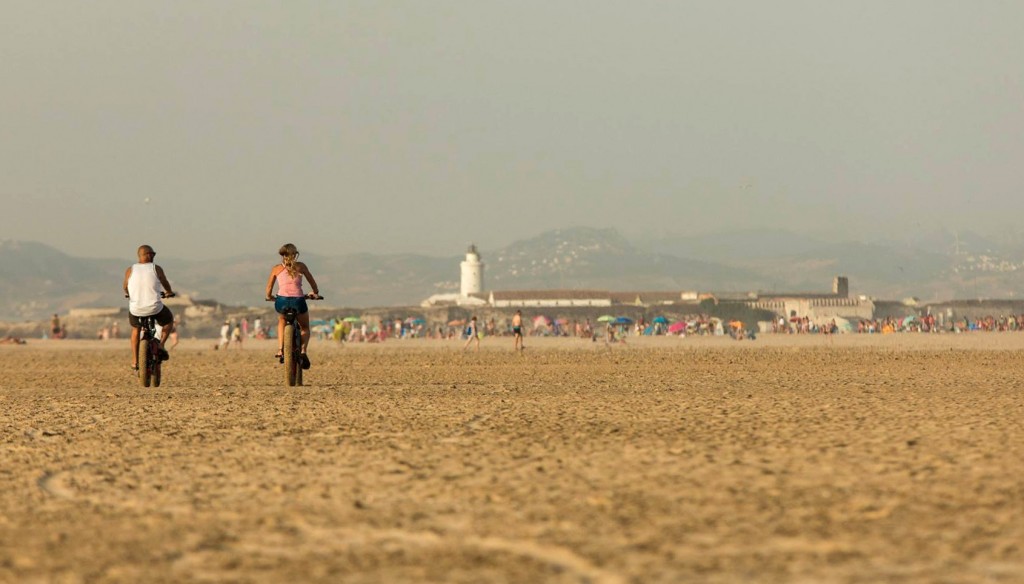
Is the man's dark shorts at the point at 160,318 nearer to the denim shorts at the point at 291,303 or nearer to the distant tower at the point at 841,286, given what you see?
the denim shorts at the point at 291,303

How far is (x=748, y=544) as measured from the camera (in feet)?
14.5

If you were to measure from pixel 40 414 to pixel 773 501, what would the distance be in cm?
716

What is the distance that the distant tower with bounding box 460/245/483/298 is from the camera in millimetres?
150625

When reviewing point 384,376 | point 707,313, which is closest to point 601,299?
point 707,313

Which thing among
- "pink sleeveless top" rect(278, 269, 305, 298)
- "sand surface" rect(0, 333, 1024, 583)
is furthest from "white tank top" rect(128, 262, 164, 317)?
"sand surface" rect(0, 333, 1024, 583)

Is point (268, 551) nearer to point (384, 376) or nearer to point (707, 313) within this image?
point (384, 376)

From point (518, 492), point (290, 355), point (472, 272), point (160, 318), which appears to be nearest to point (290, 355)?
point (290, 355)

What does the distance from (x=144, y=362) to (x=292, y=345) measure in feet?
5.85

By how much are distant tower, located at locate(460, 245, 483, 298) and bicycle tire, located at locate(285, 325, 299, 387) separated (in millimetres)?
135561

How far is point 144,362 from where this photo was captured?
1438 centimetres

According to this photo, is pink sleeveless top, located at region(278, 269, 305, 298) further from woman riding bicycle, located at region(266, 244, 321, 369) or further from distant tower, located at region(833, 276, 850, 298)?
distant tower, located at region(833, 276, 850, 298)

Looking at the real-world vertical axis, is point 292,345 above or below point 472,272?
below

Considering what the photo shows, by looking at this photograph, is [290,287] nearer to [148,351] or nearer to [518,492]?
[148,351]

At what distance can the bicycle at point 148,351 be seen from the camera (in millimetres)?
13812
